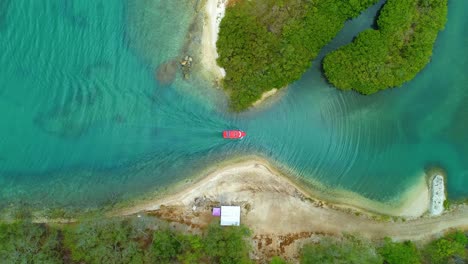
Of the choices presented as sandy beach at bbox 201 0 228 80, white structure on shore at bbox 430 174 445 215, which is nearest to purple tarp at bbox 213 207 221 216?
sandy beach at bbox 201 0 228 80

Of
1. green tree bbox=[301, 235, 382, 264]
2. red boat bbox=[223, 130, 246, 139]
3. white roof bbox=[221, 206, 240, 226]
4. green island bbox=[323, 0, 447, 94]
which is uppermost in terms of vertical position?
green island bbox=[323, 0, 447, 94]

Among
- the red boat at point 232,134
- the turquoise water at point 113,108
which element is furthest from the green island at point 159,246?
the red boat at point 232,134

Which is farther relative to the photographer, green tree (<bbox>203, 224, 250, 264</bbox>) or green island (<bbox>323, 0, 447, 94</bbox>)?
green island (<bbox>323, 0, 447, 94</bbox>)

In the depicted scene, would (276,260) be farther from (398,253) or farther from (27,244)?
(27,244)

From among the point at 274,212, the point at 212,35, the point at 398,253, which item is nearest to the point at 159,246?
the point at 274,212

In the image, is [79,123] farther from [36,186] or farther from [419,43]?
[419,43]

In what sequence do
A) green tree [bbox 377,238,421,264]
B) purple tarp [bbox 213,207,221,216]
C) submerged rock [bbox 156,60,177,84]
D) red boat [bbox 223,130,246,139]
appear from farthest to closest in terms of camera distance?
submerged rock [bbox 156,60,177,84] → red boat [bbox 223,130,246,139] → purple tarp [bbox 213,207,221,216] → green tree [bbox 377,238,421,264]

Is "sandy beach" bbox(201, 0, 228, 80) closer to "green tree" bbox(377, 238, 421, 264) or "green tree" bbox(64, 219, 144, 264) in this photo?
"green tree" bbox(64, 219, 144, 264)
